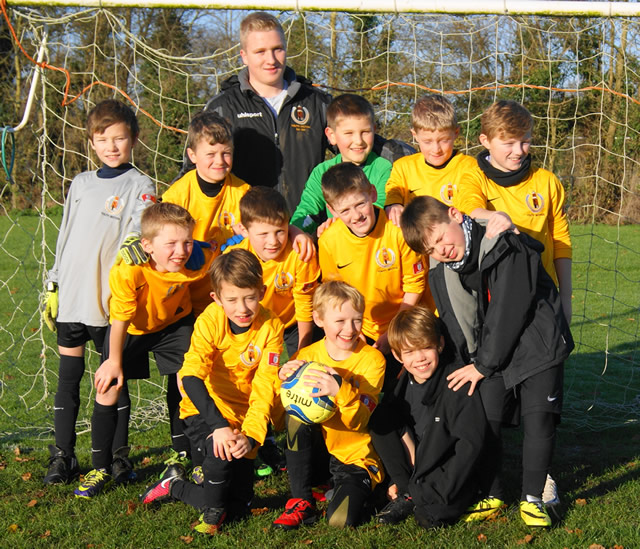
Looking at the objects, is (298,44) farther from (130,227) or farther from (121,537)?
(121,537)

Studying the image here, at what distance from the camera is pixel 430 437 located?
323 centimetres

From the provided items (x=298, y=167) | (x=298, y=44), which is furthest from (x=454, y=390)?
(x=298, y=44)

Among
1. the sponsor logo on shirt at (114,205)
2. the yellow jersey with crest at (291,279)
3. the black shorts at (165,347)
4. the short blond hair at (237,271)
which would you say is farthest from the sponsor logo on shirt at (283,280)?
the sponsor logo on shirt at (114,205)

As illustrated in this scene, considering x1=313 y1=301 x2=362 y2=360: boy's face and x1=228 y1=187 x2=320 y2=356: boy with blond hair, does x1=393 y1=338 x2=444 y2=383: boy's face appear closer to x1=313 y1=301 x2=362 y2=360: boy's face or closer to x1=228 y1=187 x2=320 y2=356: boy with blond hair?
x1=313 y1=301 x2=362 y2=360: boy's face

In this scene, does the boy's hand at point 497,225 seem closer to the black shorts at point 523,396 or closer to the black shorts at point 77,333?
the black shorts at point 523,396

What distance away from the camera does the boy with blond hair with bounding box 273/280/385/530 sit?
3.20 metres

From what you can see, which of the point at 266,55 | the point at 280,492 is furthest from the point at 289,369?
the point at 266,55

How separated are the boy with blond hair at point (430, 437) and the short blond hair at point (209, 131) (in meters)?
1.36

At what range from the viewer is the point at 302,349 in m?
3.48

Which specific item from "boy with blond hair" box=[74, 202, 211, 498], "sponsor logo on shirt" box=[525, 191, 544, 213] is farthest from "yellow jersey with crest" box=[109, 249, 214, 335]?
"sponsor logo on shirt" box=[525, 191, 544, 213]

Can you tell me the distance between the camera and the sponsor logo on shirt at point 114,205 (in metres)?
3.86

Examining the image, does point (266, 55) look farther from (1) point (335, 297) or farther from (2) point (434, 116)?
(1) point (335, 297)

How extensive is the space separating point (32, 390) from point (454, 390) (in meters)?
3.92

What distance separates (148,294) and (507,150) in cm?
194
